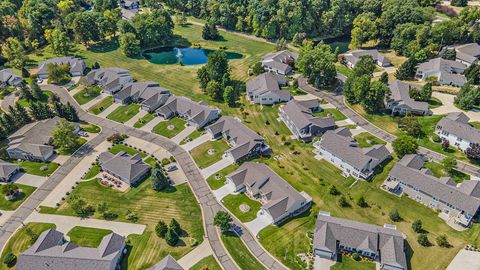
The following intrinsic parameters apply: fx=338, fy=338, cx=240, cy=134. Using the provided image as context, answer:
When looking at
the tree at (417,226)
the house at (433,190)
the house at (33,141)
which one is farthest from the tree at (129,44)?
the tree at (417,226)

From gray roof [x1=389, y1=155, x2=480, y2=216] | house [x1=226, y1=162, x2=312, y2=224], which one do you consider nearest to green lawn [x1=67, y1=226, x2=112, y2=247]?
house [x1=226, y1=162, x2=312, y2=224]

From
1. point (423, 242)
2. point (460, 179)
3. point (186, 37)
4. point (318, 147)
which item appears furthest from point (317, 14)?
point (423, 242)

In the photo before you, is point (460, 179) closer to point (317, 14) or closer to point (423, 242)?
point (423, 242)

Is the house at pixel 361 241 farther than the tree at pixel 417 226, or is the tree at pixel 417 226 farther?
the tree at pixel 417 226

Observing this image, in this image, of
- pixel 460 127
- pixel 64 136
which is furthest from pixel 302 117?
pixel 64 136

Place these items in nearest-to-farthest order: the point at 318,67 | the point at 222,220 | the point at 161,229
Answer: the point at 161,229, the point at 222,220, the point at 318,67

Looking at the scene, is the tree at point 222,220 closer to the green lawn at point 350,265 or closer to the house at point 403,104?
the green lawn at point 350,265

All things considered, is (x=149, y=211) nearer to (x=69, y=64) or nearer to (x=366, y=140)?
(x=366, y=140)
